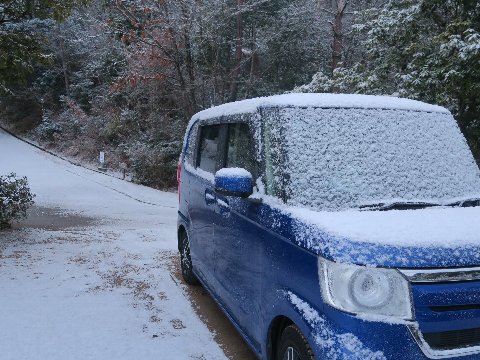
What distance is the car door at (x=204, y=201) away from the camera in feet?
14.2

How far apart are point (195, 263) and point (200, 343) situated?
1.20 metres

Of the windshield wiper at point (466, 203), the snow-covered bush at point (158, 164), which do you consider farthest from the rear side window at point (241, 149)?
the snow-covered bush at point (158, 164)

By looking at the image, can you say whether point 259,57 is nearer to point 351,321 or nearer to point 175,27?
point 175,27

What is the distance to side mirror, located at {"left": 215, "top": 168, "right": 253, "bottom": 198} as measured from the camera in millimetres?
3055

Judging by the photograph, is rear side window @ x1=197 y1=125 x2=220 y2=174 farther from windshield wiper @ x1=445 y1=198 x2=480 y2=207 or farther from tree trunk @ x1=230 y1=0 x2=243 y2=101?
tree trunk @ x1=230 y1=0 x2=243 y2=101

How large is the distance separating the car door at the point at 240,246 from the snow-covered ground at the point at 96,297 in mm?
665

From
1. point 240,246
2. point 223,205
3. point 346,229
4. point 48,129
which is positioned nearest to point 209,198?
point 223,205

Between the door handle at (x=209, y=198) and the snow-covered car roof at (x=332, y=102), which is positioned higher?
the snow-covered car roof at (x=332, y=102)

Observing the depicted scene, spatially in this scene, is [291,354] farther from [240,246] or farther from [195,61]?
[195,61]

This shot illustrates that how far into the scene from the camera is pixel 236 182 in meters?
3.05

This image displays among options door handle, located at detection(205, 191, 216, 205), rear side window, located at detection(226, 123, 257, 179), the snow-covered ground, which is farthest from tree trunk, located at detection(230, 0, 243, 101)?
rear side window, located at detection(226, 123, 257, 179)

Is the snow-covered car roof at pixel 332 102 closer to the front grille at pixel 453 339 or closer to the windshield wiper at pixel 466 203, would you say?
the windshield wiper at pixel 466 203

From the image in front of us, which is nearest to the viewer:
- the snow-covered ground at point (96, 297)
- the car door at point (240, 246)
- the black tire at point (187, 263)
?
the car door at point (240, 246)

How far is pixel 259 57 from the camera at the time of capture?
21656mm
